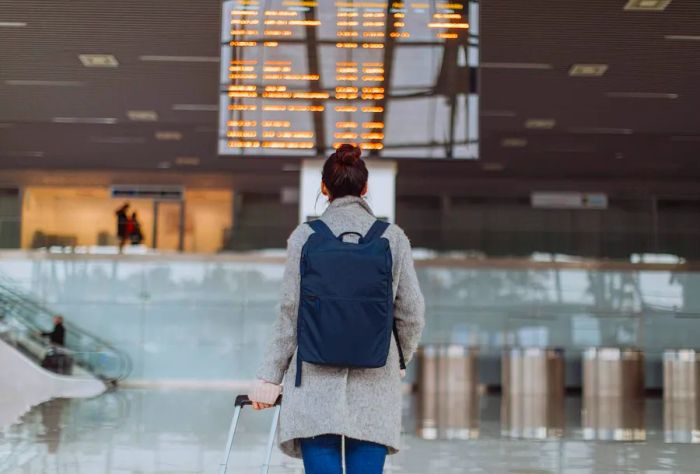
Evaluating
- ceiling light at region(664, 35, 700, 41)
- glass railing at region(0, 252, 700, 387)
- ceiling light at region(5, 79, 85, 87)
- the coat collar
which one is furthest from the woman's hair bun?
glass railing at region(0, 252, 700, 387)

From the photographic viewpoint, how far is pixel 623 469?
23.6ft

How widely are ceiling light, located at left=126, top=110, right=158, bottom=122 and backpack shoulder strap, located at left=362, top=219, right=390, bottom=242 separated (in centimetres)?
1086

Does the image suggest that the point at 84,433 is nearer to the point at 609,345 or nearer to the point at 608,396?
the point at 608,396

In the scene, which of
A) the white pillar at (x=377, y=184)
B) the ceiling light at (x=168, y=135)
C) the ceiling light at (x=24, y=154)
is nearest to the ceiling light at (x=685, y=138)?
the white pillar at (x=377, y=184)

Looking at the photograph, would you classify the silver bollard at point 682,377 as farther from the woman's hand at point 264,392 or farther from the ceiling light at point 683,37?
the woman's hand at point 264,392

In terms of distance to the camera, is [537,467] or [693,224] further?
[693,224]

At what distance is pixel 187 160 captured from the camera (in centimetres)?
1705

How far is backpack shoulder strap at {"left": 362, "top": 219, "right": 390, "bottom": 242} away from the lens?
268 centimetres

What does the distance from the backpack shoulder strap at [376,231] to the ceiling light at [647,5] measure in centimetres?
656

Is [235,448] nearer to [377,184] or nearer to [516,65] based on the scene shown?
[377,184]

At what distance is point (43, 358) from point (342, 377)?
15480 mm

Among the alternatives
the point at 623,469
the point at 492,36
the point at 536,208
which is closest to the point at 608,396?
the point at 536,208

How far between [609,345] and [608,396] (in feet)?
5.30

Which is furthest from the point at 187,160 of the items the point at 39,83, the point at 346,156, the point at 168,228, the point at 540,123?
the point at 346,156
